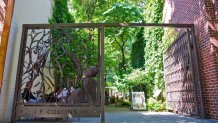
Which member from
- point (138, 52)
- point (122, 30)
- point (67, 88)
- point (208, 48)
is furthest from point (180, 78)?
point (122, 30)

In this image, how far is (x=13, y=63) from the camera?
415cm

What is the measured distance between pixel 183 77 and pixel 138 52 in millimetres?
7848

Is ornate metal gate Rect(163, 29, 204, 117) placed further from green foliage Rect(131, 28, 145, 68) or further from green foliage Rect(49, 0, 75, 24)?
green foliage Rect(131, 28, 145, 68)

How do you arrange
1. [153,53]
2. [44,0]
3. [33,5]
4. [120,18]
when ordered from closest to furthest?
[33,5] < [44,0] < [153,53] < [120,18]

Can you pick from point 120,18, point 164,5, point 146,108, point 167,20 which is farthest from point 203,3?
point 120,18

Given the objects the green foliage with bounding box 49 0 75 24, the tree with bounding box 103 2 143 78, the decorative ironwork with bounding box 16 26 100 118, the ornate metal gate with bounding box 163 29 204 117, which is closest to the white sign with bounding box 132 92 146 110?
the ornate metal gate with bounding box 163 29 204 117

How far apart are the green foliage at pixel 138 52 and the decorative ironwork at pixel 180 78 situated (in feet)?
18.7

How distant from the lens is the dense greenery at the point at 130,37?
8680mm

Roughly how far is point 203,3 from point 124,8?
7.52 meters

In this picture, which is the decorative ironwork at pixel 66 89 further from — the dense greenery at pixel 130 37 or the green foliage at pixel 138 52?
the green foliage at pixel 138 52

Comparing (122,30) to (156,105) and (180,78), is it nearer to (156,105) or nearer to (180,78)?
(156,105)

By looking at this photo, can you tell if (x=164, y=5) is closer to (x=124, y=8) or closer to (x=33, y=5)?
(x=124, y=8)

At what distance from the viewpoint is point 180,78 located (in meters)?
5.86

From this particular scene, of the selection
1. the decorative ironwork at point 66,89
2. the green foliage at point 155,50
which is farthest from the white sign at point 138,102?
the decorative ironwork at point 66,89
